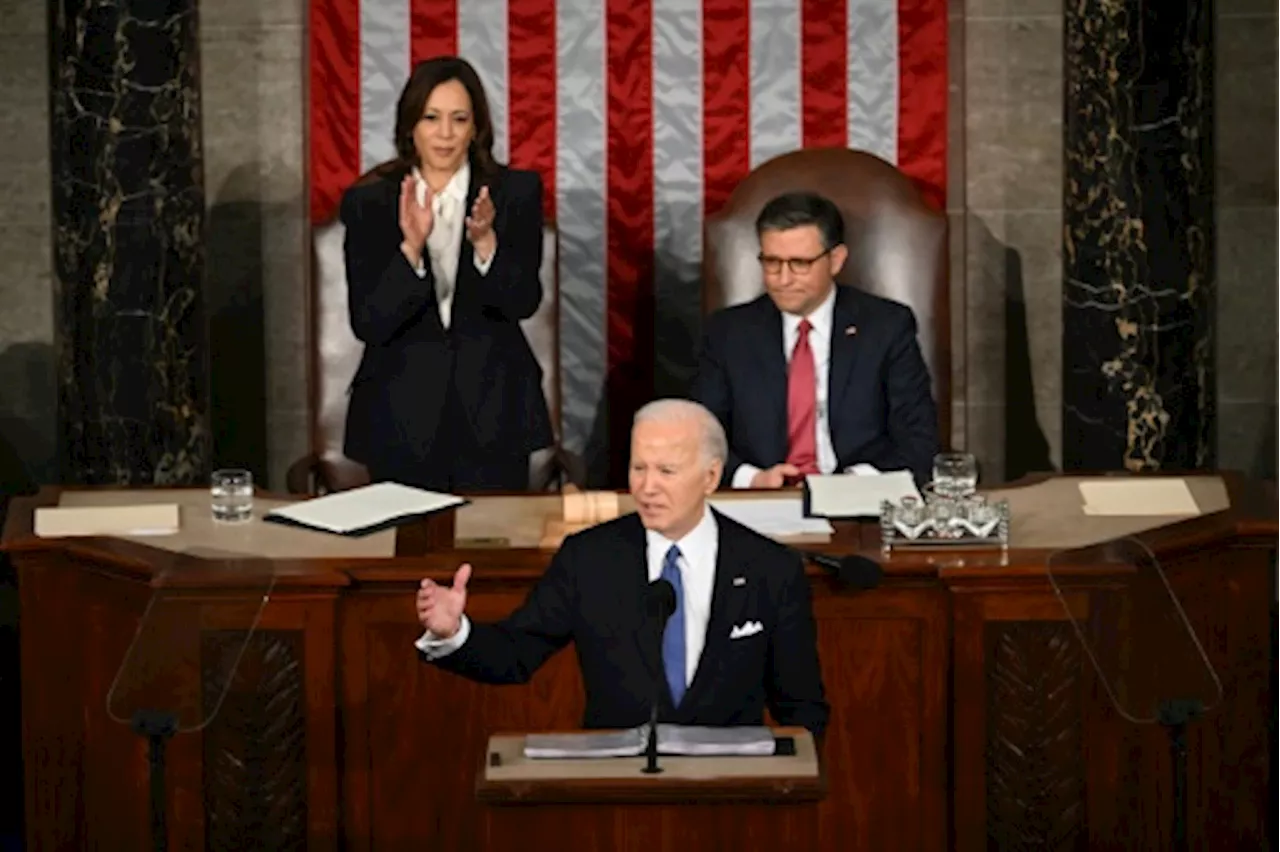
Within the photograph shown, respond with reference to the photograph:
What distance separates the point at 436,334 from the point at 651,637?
2.25 m

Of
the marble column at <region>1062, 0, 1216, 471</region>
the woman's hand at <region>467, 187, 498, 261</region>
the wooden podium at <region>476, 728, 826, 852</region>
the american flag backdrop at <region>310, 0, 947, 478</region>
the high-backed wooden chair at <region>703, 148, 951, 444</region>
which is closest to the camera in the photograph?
the wooden podium at <region>476, 728, 826, 852</region>

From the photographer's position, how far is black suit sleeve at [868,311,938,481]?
6.45 m

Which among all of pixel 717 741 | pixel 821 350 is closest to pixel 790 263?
pixel 821 350

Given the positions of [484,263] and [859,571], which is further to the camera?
[484,263]

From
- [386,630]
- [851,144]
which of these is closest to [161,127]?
[851,144]

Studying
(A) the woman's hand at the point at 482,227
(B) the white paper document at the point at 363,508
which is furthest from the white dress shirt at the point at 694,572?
(A) the woman's hand at the point at 482,227

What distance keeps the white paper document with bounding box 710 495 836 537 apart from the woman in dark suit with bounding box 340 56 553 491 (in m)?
0.91

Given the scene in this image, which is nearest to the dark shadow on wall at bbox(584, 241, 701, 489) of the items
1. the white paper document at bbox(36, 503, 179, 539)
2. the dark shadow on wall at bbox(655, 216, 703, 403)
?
the dark shadow on wall at bbox(655, 216, 703, 403)

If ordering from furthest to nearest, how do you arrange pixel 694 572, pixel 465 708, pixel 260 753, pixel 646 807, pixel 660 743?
pixel 465 708 < pixel 260 753 < pixel 694 572 < pixel 660 743 < pixel 646 807

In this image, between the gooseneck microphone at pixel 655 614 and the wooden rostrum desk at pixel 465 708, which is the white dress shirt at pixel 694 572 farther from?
the wooden rostrum desk at pixel 465 708

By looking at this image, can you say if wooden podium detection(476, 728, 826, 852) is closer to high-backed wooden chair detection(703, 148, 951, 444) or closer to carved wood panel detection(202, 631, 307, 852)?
carved wood panel detection(202, 631, 307, 852)

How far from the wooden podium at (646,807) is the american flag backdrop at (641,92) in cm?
411

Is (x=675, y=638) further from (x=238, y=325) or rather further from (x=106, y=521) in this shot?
(x=238, y=325)

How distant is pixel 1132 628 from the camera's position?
4.78m
